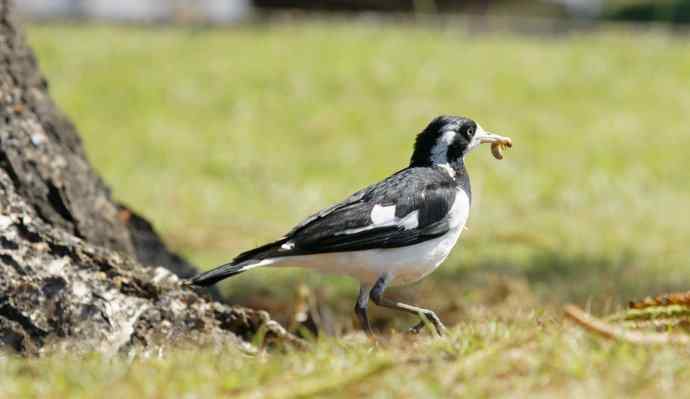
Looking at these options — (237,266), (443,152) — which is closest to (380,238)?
(237,266)

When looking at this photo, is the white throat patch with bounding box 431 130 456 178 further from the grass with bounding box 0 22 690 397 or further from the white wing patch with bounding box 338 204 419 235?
the grass with bounding box 0 22 690 397

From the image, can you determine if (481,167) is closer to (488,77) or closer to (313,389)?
(488,77)

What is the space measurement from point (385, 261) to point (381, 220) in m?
0.16

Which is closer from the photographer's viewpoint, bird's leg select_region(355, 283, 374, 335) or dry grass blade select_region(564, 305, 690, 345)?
dry grass blade select_region(564, 305, 690, 345)

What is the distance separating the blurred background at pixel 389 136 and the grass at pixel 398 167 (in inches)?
1.5

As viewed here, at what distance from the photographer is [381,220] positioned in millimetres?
4414

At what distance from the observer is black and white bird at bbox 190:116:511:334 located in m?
4.29

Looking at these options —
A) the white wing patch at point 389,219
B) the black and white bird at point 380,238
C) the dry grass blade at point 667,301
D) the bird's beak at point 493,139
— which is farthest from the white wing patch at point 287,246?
the dry grass blade at point 667,301

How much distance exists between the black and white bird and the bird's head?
0.51 ft

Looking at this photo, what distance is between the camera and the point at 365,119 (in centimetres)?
1431

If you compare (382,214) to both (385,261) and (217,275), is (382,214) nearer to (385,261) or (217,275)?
(385,261)

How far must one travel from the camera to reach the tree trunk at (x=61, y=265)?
4.15 metres

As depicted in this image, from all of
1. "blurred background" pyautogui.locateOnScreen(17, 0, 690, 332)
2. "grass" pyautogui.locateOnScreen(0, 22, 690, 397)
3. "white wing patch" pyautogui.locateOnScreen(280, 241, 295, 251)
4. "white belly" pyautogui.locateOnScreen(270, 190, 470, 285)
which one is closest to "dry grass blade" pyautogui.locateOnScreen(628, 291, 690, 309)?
"grass" pyautogui.locateOnScreen(0, 22, 690, 397)

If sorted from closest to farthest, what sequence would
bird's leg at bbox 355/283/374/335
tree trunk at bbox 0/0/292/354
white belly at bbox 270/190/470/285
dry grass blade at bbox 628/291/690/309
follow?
dry grass blade at bbox 628/291/690/309 → tree trunk at bbox 0/0/292/354 → white belly at bbox 270/190/470/285 → bird's leg at bbox 355/283/374/335
